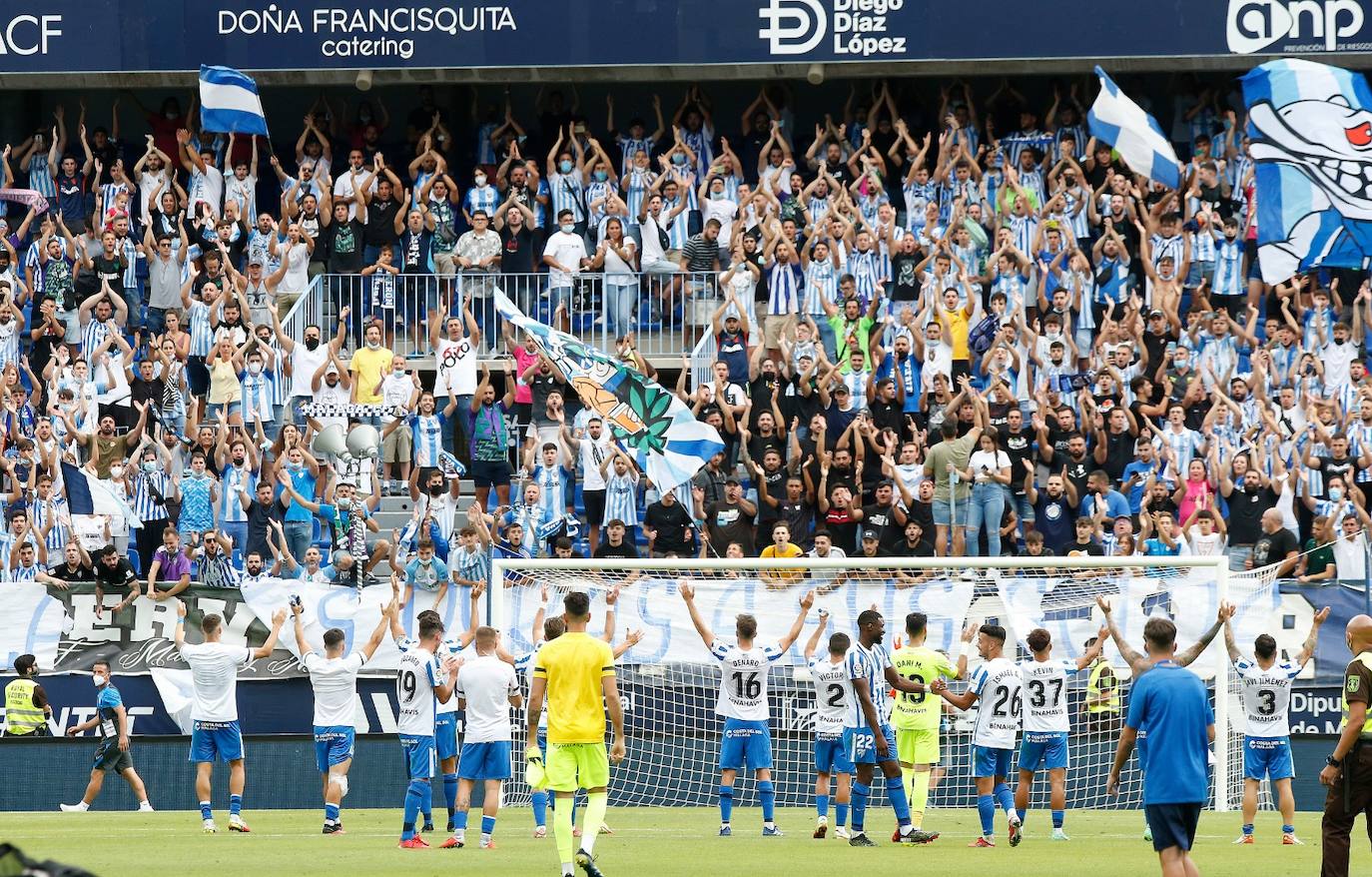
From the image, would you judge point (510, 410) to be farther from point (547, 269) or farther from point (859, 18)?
point (859, 18)

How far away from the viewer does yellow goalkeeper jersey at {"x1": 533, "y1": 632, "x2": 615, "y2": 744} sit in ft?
44.3

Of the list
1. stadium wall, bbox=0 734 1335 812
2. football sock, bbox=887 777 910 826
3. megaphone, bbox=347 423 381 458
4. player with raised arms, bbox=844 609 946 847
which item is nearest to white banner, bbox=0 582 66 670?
stadium wall, bbox=0 734 1335 812

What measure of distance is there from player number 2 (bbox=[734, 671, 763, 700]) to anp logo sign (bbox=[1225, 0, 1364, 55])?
15.6 metres

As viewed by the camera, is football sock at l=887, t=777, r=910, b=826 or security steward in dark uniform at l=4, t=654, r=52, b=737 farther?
security steward in dark uniform at l=4, t=654, r=52, b=737

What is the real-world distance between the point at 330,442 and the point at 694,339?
18.7 feet

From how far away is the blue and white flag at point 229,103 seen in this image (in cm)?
2692

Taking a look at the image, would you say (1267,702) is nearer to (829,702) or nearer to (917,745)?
(917,745)

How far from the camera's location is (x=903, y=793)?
16.7m

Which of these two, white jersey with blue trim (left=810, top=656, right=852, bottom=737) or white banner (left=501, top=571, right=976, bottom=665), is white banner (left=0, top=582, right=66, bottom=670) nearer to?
white banner (left=501, top=571, right=976, bottom=665)

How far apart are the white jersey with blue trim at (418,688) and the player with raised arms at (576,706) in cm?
353

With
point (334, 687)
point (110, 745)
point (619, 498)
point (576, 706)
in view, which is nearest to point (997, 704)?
point (576, 706)

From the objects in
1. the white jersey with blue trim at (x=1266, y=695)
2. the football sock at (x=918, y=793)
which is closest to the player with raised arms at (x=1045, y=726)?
the football sock at (x=918, y=793)

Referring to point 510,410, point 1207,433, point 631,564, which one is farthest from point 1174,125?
point 631,564

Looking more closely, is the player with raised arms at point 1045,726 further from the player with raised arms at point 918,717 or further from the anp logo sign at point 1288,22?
the anp logo sign at point 1288,22
